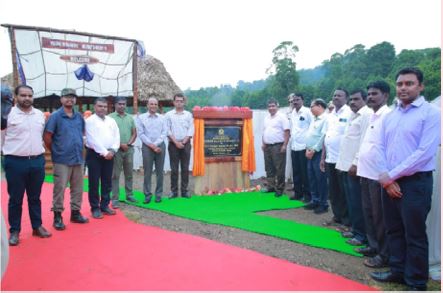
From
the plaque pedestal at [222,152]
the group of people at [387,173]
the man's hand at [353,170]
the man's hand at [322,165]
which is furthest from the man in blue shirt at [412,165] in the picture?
the plaque pedestal at [222,152]

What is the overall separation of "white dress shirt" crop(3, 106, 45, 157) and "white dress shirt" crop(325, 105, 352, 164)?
3.52 metres

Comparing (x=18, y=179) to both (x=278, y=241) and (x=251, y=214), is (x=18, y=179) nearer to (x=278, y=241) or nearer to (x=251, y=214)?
(x=278, y=241)

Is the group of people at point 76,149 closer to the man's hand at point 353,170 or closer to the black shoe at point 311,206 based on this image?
the black shoe at point 311,206

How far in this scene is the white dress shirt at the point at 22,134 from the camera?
3912mm

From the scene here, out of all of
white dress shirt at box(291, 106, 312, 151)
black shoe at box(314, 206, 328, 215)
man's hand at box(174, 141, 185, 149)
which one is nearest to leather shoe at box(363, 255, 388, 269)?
black shoe at box(314, 206, 328, 215)

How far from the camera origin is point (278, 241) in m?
4.25

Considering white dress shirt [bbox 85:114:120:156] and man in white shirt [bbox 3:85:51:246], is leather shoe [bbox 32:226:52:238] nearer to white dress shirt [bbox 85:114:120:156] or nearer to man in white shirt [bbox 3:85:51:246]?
man in white shirt [bbox 3:85:51:246]

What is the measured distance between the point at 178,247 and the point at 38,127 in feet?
6.43

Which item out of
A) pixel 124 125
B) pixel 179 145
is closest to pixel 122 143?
pixel 124 125

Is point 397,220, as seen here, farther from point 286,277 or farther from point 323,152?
point 323,152

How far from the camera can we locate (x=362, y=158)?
3.59 metres

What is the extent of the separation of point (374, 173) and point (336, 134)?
160 centimetres

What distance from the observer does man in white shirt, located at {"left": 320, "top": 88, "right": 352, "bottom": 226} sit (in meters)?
4.96

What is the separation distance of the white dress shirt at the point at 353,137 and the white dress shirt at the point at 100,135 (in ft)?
9.98
